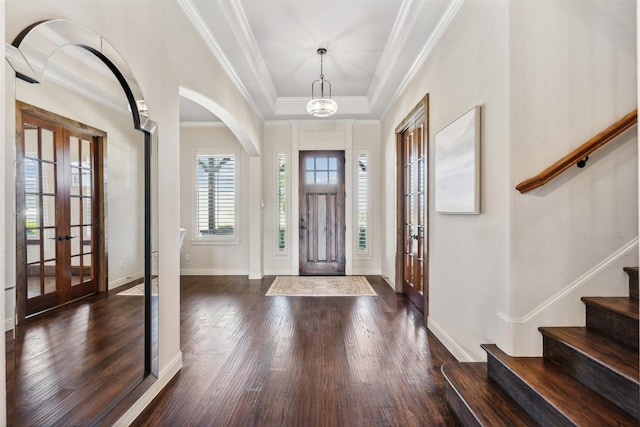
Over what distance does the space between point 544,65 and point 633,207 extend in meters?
0.95

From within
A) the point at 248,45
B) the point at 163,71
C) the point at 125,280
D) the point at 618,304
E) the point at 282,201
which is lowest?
the point at 618,304

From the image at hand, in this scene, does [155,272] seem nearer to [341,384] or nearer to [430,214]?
[341,384]

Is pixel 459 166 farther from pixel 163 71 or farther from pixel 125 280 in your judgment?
pixel 125 280

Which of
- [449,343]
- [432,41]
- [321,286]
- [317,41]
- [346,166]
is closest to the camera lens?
[449,343]

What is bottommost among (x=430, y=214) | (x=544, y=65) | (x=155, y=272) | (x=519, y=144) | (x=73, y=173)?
(x=155, y=272)

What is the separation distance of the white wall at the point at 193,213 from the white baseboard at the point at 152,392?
3.55m

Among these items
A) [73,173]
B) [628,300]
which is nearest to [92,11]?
[73,173]

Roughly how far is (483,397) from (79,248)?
2.19 metres

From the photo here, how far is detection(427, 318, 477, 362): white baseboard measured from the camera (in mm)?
2382

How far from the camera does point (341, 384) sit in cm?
215

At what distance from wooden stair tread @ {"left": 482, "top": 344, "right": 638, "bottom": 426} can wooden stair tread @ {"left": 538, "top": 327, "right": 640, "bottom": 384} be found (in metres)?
0.16

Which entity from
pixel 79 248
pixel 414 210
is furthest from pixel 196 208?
pixel 79 248

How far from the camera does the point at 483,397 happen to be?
5.63 feet

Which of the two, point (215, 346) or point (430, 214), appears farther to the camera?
point (430, 214)
